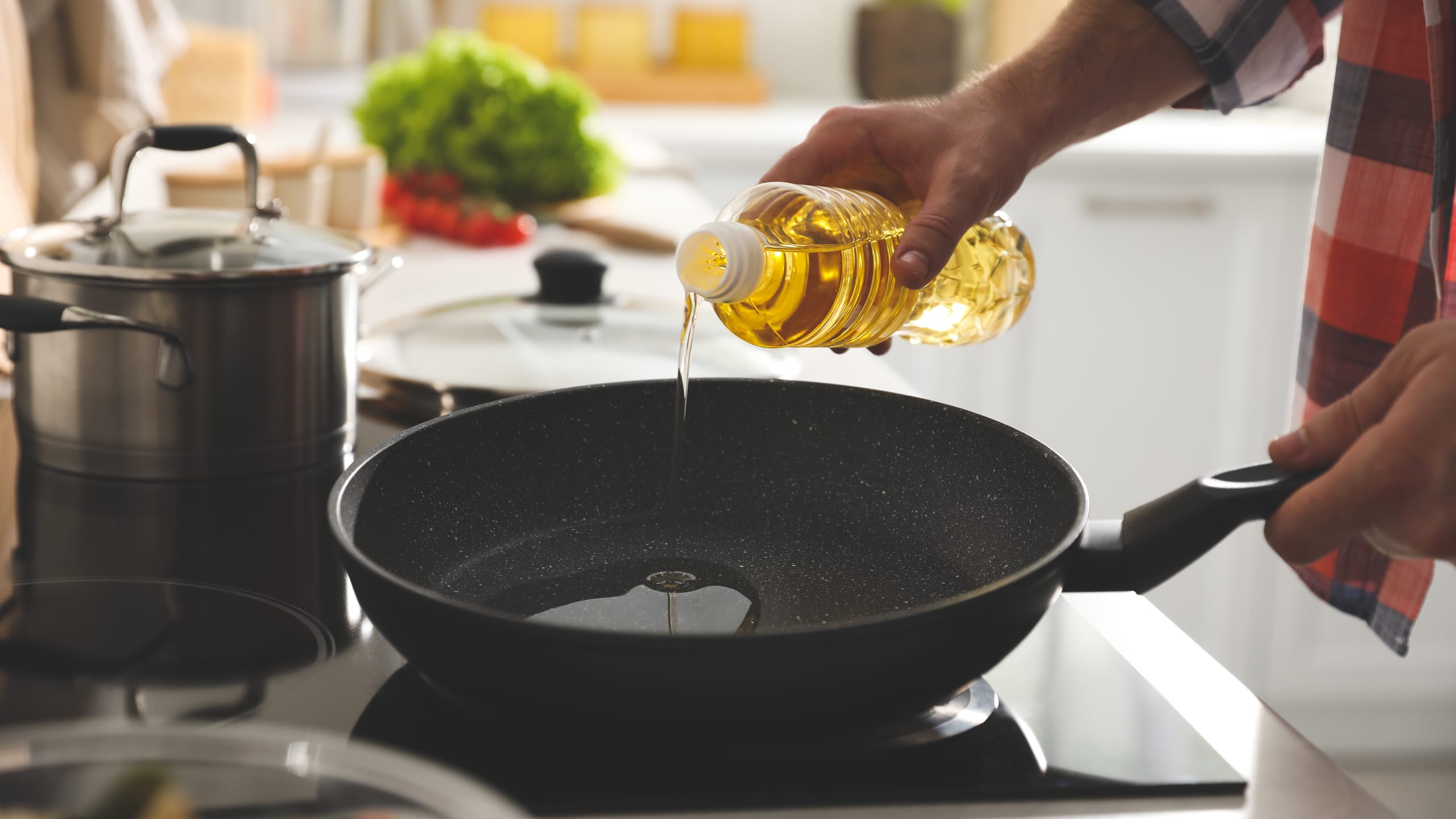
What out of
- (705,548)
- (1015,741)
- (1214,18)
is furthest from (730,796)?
(1214,18)

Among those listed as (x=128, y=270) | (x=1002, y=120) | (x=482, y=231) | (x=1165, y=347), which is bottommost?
(x=1165, y=347)

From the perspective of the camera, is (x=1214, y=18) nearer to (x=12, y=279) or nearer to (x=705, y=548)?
(x=705, y=548)

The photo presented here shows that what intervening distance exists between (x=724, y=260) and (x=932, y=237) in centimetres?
11

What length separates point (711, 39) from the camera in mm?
3023

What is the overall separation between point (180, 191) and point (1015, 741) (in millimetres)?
1052

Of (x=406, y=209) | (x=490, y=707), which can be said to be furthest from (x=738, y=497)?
(x=406, y=209)

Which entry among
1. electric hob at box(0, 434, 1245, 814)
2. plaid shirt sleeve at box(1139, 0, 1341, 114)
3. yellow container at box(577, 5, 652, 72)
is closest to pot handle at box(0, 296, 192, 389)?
electric hob at box(0, 434, 1245, 814)

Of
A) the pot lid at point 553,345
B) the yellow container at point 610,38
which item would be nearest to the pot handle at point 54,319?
the pot lid at point 553,345

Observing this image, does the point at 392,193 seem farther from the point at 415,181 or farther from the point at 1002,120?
the point at 1002,120

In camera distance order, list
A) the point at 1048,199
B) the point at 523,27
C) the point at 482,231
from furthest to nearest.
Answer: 1. the point at 523,27
2. the point at 1048,199
3. the point at 482,231

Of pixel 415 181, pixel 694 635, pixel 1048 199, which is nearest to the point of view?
pixel 694 635

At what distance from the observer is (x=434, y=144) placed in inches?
68.7

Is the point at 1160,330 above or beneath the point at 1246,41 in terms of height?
beneath

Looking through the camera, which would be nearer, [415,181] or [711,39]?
[415,181]
